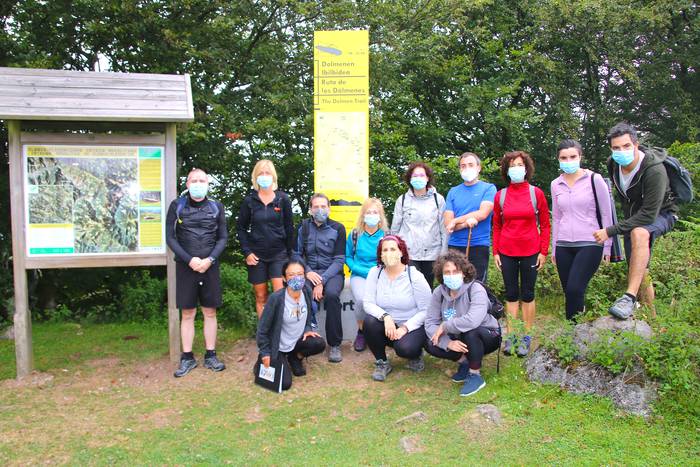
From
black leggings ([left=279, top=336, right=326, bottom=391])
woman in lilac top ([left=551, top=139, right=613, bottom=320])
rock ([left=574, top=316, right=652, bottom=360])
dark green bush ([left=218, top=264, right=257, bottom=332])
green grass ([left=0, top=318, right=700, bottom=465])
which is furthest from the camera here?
dark green bush ([left=218, top=264, right=257, bottom=332])

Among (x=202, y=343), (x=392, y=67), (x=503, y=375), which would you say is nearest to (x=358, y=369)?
(x=503, y=375)

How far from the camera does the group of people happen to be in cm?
486

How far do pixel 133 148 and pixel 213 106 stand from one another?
2.69m

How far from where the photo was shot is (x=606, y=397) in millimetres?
4383

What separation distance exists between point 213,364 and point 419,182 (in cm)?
283

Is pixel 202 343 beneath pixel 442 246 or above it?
beneath

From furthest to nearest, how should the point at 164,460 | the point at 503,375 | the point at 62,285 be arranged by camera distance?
the point at 62,285
the point at 503,375
the point at 164,460

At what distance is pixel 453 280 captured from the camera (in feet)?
15.9

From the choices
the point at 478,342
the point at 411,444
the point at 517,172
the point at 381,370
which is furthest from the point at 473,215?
the point at 411,444

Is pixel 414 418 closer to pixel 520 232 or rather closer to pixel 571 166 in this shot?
pixel 520 232

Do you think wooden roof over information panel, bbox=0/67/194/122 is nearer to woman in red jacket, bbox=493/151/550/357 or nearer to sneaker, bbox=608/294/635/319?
woman in red jacket, bbox=493/151/550/357

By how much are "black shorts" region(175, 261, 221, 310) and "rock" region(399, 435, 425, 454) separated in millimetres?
2462

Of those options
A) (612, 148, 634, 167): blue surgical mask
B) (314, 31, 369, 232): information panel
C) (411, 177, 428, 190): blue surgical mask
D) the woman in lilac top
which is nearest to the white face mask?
(411, 177, 428, 190): blue surgical mask

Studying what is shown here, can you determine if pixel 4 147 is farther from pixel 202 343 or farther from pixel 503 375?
pixel 503 375
